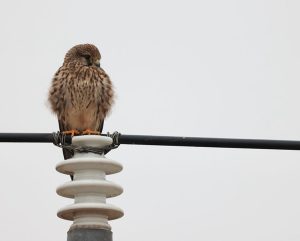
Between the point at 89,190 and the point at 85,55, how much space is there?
18.1ft

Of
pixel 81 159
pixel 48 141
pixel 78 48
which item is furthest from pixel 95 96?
pixel 81 159

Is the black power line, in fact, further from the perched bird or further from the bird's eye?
the bird's eye

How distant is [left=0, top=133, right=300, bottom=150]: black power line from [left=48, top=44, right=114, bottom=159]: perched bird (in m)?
4.07

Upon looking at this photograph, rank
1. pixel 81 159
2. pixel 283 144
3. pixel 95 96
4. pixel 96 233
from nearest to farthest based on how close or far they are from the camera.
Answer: pixel 96 233
pixel 81 159
pixel 283 144
pixel 95 96

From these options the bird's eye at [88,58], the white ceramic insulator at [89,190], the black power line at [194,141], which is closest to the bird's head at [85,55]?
the bird's eye at [88,58]

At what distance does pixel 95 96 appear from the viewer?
7285mm

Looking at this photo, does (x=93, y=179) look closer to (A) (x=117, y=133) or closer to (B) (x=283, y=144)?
(A) (x=117, y=133)

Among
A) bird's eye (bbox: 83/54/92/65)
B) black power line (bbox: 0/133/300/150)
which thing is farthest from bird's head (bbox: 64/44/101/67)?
black power line (bbox: 0/133/300/150)

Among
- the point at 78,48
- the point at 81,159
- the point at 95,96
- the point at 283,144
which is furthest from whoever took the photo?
the point at 78,48

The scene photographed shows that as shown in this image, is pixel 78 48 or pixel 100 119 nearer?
pixel 100 119

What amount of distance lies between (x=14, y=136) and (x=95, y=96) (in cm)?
415

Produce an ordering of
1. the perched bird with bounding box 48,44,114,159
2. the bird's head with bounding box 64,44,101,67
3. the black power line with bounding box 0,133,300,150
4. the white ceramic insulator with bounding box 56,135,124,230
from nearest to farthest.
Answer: the white ceramic insulator with bounding box 56,135,124,230, the black power line with bounding box 0,133,300,150, the perched bird with bounding box 48,44,114,159, the bird's head with bounding box 64,44,101,67

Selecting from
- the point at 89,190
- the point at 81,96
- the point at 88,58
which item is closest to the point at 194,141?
the point at 89,190

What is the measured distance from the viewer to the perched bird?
7.29 m
